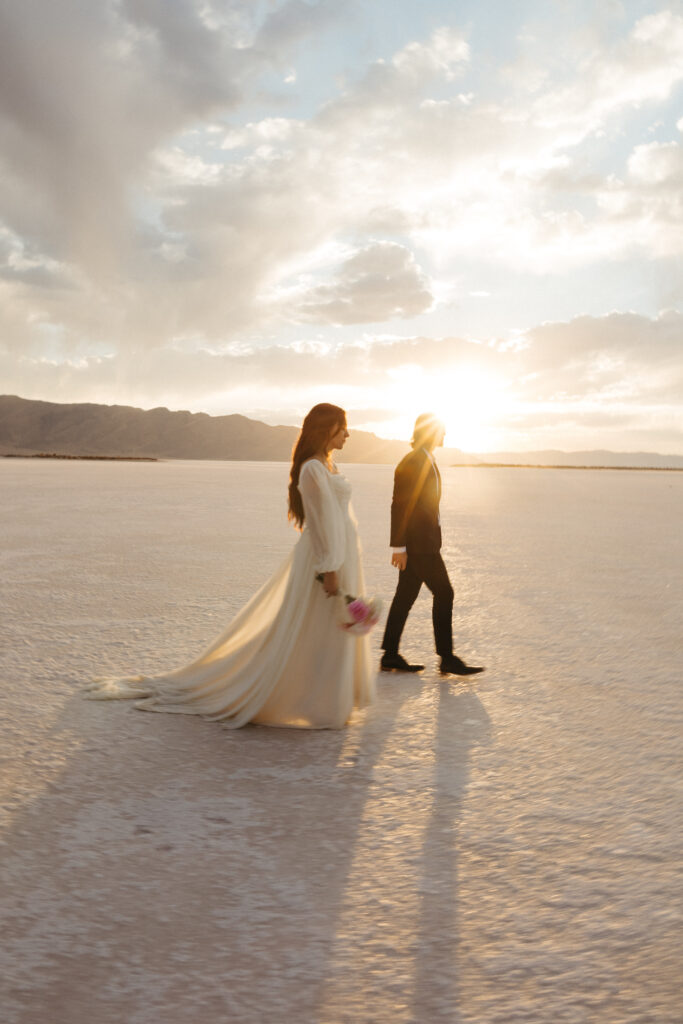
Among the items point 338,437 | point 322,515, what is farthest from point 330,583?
point 338,437

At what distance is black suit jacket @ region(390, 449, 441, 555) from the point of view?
5.84 metres

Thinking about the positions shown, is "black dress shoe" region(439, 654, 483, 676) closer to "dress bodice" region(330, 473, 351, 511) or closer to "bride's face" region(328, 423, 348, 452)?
"dress bodice" region(330, 473, 351, 511)

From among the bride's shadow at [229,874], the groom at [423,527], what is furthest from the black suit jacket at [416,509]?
the bride's shadow at [229,874]

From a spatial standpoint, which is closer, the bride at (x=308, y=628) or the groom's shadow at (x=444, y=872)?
the groom's shadow at (x=444, y=872)

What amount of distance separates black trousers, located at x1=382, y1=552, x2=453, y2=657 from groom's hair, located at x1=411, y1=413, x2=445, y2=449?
803 mm

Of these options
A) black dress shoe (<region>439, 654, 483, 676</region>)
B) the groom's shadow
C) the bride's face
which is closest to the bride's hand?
the bride's face

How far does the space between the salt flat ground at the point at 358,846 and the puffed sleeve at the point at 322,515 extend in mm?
972

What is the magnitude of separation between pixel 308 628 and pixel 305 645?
96 mm

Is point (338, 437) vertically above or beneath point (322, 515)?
above

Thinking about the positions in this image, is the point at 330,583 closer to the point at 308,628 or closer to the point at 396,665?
the point at 308,628

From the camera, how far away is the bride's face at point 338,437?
4578 mm

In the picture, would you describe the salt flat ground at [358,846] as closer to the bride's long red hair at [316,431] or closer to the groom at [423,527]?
the groom at [423,527]

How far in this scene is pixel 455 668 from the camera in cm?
568

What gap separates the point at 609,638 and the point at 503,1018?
16.4 ft
